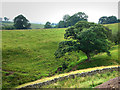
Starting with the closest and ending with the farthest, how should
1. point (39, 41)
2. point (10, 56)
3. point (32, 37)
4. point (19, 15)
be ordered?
point (10, 56), point (39, 41), point (32, 37), point (19, 15)

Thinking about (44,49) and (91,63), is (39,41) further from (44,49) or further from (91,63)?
(91,63)

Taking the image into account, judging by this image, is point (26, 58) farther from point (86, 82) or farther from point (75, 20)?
point (75, 20)

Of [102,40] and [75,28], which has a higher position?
[75,28]

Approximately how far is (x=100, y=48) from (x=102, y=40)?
6.67ft

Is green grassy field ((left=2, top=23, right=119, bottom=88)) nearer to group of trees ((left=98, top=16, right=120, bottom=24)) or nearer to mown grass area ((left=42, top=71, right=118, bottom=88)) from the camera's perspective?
mown grass area ((left=42, top=71, right=118, bottom=88))

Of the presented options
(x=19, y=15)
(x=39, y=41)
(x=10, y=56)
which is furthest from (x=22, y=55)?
(x=19, y=15)

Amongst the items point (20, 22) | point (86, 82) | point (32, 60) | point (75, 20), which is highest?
point (75, 20)

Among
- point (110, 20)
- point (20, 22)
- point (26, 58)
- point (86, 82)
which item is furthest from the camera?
point (110, 20)

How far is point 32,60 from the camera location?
38.3m

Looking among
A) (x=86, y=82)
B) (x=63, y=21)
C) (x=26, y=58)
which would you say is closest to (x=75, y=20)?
(x=63, y=21)

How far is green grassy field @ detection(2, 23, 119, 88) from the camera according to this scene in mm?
30531

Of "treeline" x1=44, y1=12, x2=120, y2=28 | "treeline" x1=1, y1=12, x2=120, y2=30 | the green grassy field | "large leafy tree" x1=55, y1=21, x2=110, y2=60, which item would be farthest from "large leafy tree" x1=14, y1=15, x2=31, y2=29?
"large leafy tree" x1=55, y1=21, x2=110, y2=60

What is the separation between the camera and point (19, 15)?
8125 centimetres

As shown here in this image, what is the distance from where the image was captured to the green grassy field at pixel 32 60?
30531mm
